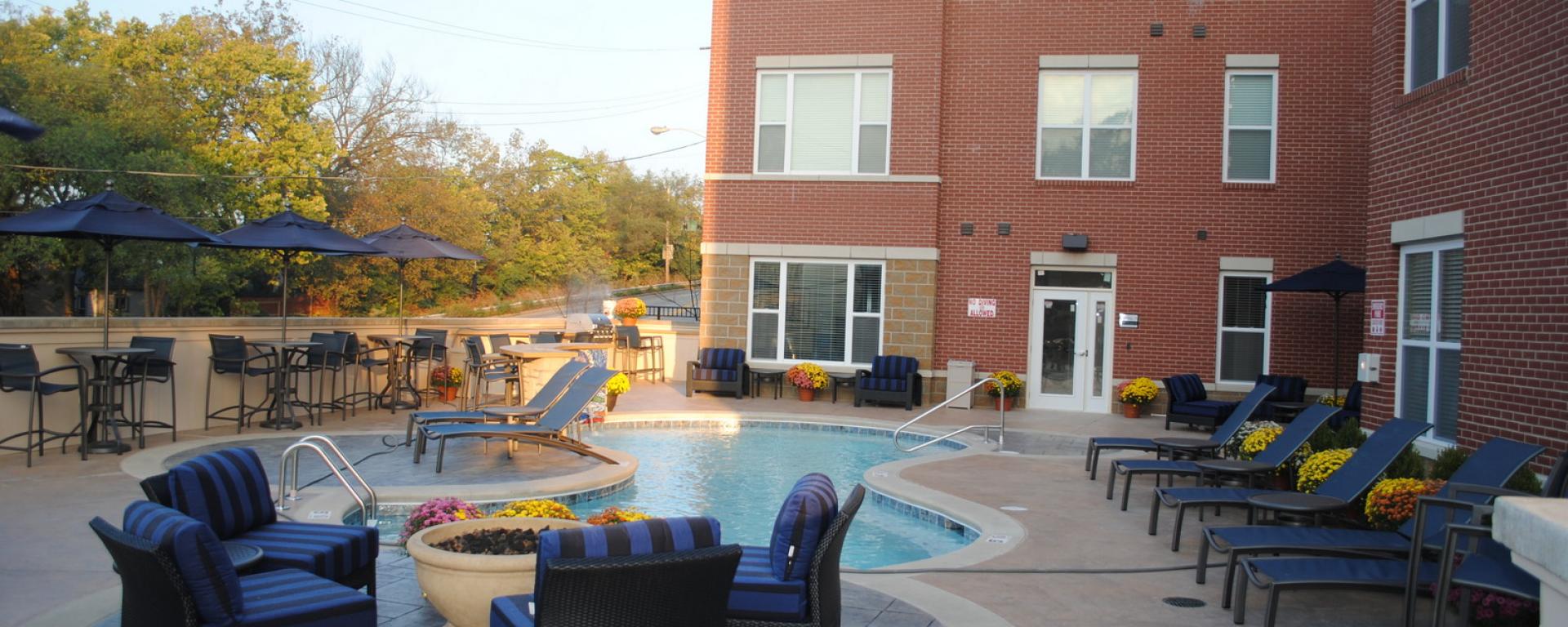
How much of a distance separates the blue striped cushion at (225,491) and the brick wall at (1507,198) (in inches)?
328

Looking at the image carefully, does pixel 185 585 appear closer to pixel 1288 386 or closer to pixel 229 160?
pixel 1288 386

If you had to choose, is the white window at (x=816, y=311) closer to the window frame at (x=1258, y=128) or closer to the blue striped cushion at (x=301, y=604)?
the window frame at (x=1258, y=128)

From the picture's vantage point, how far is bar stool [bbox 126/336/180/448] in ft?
36.2

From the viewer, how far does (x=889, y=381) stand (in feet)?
58.3

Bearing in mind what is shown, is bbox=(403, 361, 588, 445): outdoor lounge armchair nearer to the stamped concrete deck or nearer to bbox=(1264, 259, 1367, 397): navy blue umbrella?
the stamped concrete deck

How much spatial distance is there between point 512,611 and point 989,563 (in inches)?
145

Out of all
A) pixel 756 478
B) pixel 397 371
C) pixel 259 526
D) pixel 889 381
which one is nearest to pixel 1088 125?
pixel 889 381

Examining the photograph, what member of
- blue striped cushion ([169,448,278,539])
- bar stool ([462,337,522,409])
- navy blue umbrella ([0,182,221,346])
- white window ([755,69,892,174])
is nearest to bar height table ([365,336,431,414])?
bar stool ([462,337,522,409])

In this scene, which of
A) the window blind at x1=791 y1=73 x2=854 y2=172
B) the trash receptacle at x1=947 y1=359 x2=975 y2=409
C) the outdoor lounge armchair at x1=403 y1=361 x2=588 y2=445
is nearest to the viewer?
the outdoor lounge armchair at x1=403 y1=361 x2=588 y2=445

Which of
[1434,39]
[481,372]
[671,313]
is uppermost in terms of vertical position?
[1434,39]

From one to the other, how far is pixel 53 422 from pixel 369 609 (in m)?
8.40

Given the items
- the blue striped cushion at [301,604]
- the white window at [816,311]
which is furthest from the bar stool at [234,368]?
the blue striped cushion at [301,604]

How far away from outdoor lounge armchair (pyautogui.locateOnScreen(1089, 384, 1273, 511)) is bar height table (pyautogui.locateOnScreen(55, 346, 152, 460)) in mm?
9184

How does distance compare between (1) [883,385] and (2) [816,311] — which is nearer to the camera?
(1) [883,385]
